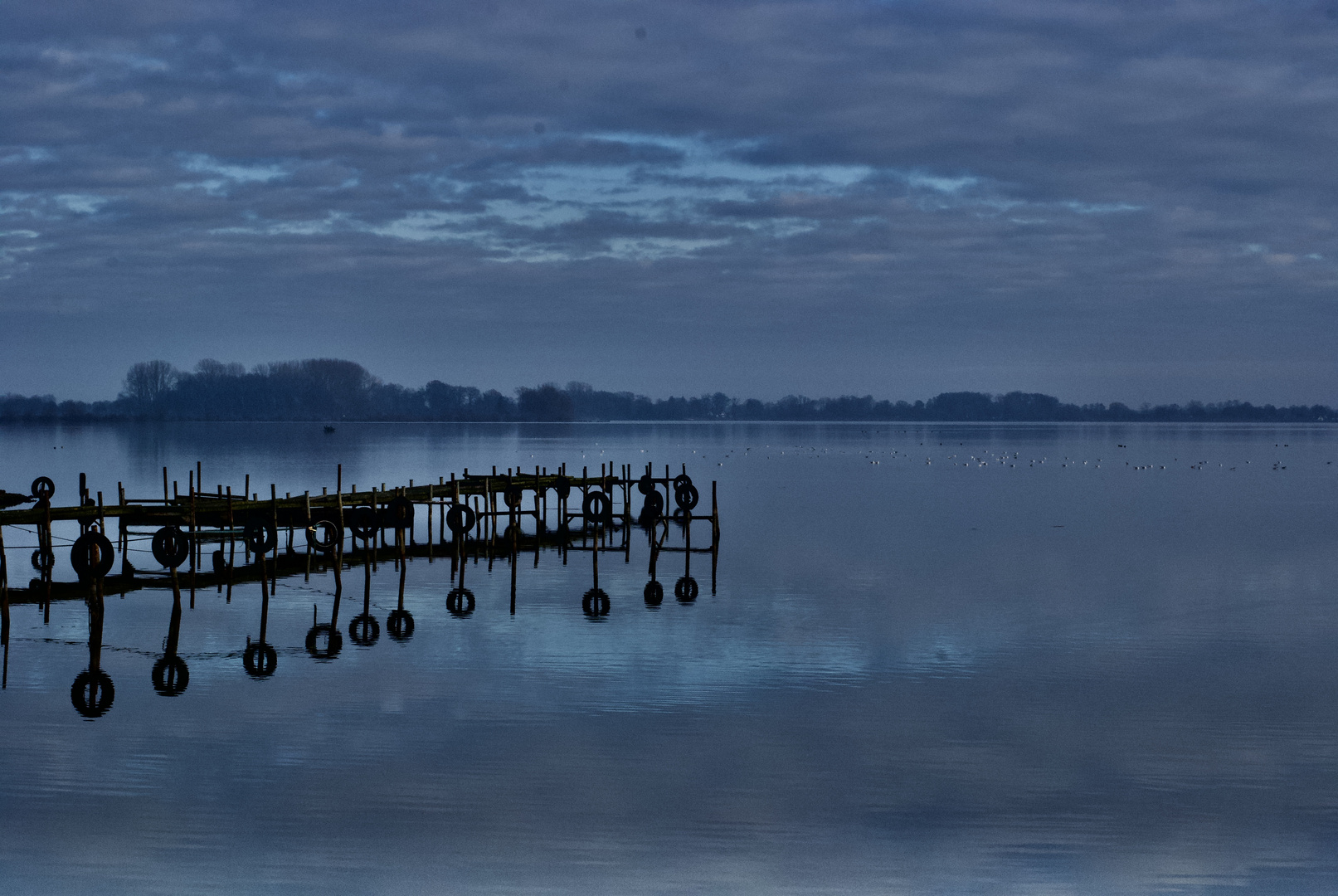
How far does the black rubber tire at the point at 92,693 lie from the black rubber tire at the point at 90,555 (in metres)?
3.26

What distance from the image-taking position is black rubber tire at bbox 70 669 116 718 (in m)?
19.9

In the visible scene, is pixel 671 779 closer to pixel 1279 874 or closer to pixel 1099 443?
pixel 1279 874

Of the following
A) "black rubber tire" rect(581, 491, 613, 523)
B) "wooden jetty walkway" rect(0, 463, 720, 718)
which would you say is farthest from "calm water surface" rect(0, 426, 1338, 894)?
"black rubber tire" rect(581, 491, 613, 523)

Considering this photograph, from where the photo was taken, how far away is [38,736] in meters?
18.2

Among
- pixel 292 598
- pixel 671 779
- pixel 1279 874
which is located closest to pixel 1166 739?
pixel 1279 874

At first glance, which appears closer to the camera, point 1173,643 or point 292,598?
point 1173,643

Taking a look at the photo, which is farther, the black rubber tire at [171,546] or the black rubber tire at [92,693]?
the black rubber tire at [171,546]

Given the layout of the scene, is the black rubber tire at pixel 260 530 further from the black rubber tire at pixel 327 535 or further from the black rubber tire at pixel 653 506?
the black rubber tire at pixel 653 506

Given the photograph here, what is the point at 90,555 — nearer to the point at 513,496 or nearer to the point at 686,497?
the point at 513,496

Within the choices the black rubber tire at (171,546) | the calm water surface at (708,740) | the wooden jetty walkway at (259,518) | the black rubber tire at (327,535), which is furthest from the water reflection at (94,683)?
the black rubber tire at (327,535)

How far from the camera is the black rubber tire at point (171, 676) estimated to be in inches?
840

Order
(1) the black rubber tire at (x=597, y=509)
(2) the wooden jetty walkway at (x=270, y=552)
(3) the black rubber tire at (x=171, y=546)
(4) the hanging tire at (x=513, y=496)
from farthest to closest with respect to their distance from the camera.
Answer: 1. (4) the hanging tire at (x=513, y=496)
2. (1) the black rubber tire at (x=597, y=509)
3. (3) the black rubber tire at (x=171, y=546)
4. (2) the wooden jetty walkway at (x=270, y=552)

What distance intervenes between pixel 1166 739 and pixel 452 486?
1146 inches

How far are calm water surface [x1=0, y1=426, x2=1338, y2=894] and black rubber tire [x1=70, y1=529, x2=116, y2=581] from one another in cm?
135
